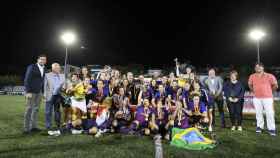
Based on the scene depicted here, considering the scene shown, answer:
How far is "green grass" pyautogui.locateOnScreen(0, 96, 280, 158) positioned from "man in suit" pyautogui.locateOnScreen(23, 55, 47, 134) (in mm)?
400

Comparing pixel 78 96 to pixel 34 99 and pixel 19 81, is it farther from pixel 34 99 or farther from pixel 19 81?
pixel 19 81

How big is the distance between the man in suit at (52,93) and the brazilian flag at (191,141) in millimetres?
3558

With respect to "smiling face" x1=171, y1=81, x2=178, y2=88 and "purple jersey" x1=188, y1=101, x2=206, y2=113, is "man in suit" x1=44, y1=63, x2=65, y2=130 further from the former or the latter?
"purple jersey" x1=188, y1=101, x2=206, y2=113

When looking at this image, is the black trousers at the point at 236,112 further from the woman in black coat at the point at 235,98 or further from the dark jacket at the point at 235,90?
the dark jacket at the point at 235,90

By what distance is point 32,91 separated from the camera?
8625 millimetres

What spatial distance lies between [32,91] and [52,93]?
56 centimetres

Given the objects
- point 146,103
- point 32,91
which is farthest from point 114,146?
point 32,91

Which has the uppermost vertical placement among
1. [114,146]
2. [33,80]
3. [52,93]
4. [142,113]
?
[33,80]

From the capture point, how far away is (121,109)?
8.75 metres

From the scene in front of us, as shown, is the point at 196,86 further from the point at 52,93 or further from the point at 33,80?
the point at 33,80

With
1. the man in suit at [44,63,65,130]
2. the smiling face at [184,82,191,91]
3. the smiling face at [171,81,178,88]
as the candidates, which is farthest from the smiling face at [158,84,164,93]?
the man in suit at [44,63,65,130]

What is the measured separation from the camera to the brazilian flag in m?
6.81

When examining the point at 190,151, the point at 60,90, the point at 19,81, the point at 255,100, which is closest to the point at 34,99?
the point at 60,90

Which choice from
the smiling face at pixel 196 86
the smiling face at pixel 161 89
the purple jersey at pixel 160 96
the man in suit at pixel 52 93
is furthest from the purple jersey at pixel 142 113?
the man in suit at pixel 52 93
